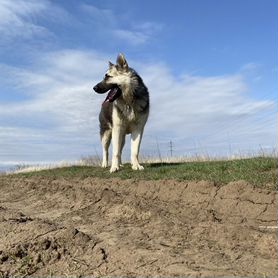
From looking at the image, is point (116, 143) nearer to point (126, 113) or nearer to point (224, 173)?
point (126, 113)

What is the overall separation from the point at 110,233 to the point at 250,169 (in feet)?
13.2

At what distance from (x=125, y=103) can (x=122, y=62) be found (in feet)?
3.70

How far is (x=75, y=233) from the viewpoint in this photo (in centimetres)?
591

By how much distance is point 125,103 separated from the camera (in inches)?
501

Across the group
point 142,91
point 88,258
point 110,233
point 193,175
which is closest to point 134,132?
point 142,91

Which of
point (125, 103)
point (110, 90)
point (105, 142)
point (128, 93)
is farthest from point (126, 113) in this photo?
point (105, 142)

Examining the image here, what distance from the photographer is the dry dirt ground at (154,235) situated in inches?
182

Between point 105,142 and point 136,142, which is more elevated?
point 105,142

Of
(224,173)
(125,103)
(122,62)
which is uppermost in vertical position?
(122,62)

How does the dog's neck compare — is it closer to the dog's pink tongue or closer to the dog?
the dog

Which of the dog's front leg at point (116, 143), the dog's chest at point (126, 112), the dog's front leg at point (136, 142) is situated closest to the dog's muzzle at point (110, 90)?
the dog's chest at point (126, 112)

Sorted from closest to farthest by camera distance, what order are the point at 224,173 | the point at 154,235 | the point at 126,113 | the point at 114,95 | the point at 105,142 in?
the point at 154,235 < the point at 224,173 < the point at 126,113 < the point at 114,95 < the point at 105,142

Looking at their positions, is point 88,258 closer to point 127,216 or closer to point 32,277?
point 32,277

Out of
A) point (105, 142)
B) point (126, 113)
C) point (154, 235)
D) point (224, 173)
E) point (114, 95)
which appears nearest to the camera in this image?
point (154, 235)
